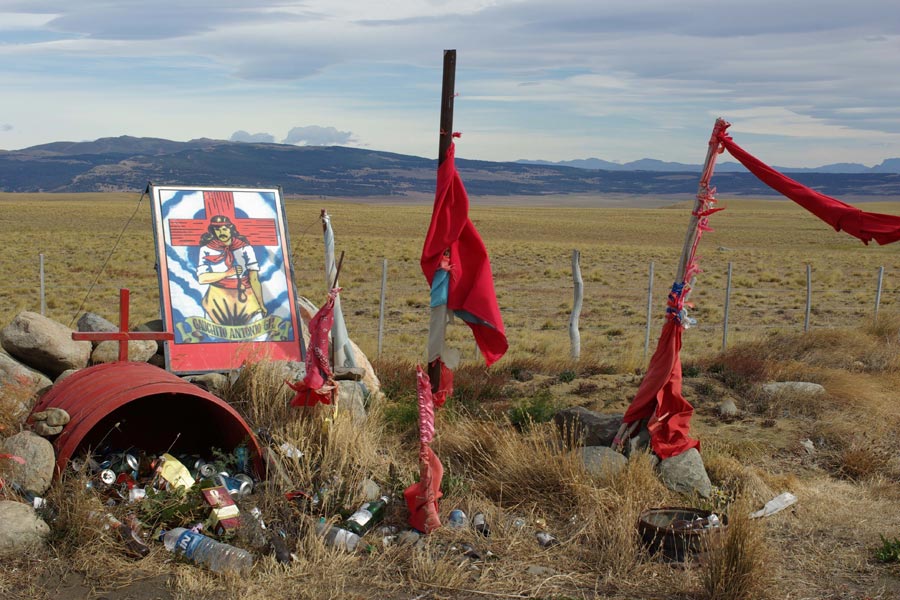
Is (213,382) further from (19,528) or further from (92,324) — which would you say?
(19,528)

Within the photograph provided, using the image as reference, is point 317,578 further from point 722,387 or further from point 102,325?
point 722,387

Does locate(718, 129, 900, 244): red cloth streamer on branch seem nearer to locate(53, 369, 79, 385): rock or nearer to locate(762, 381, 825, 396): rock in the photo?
locate(762, 381, 825, 396): rock

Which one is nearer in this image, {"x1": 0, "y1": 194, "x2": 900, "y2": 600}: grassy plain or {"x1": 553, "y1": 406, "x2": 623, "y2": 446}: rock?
{"x1": 0, "y1": 194, "x2": 900, "y2": 600}: grassy plain

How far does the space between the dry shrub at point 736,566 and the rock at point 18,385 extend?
515 cm

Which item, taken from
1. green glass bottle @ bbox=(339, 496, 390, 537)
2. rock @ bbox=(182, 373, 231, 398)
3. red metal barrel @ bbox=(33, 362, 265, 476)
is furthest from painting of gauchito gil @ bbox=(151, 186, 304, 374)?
green glass bottle @ bbox=(339, 496, 390, 537)

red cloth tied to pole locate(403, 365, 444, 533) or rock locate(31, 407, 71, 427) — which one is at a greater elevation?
rock locate(31, 407, 71, 427)

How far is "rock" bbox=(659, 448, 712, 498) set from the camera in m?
7.47

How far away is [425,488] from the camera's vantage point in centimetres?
644

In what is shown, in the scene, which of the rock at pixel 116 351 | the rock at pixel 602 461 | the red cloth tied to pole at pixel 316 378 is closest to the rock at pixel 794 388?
the rock at pixel 602 461

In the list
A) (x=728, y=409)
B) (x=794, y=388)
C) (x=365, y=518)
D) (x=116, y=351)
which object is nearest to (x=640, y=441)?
(x=728, y=409)

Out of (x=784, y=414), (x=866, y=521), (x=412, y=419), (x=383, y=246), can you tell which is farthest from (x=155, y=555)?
(x=383, y=246)

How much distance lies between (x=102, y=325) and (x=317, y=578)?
5.17 m

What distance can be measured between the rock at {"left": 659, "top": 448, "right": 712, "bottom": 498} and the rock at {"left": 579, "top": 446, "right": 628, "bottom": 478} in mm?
349

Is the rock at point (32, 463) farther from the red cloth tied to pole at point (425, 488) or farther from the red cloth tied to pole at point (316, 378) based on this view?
the red cloth tied to pole at point (425, 488)
